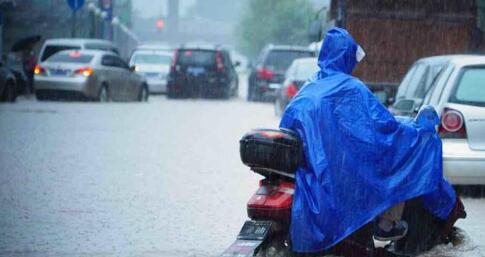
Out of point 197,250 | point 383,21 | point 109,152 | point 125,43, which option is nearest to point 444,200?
point 197,250

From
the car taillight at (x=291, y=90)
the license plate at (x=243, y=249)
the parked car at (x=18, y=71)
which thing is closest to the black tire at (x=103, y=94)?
the parked car at (x=18, y=71)

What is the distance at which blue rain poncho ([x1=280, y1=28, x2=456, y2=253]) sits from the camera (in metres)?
5.91

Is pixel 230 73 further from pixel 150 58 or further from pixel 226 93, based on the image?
pixel 150 58

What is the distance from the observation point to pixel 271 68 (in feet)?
111

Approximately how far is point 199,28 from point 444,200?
140 m

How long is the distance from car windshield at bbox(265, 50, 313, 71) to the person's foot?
2730 cm

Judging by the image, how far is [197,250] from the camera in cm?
782

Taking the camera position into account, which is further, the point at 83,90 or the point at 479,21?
the point at 83,90

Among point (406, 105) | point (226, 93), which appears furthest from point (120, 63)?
point (406, 105)

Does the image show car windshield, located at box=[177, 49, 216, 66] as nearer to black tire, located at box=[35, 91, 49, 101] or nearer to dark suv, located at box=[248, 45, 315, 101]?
dark suv, located at box=[248, 45, 315, 101]

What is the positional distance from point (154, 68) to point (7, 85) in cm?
1032

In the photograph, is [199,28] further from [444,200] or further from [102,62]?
[444,200]

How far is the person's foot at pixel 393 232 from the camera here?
638cm

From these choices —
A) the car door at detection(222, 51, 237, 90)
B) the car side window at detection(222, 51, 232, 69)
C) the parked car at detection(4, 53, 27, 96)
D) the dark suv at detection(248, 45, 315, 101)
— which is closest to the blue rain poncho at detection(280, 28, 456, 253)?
the parked car at detection(4, 53, 27, 96)
